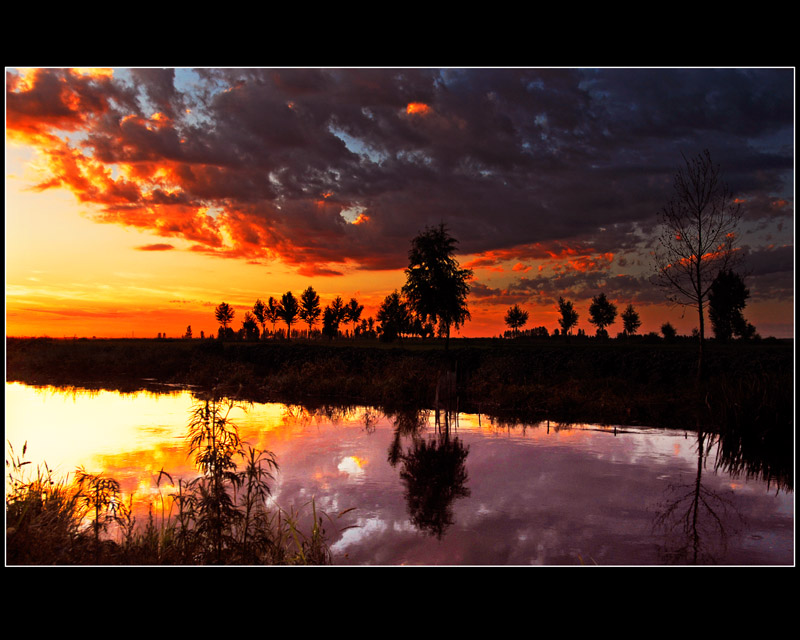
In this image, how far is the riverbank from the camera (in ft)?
62.1

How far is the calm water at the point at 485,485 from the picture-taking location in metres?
8.10

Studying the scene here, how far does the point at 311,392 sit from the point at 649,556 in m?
22.2

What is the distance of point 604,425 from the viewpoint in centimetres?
1866

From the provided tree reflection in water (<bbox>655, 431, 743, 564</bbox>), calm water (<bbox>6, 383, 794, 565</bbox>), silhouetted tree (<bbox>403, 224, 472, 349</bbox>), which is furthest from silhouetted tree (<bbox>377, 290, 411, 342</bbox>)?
tree reflection in water (<bbox>655, 431, 743, 564</bbox>)

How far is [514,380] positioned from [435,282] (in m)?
16.9

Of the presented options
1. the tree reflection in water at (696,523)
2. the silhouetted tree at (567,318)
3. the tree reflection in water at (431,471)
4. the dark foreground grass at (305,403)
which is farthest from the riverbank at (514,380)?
the silhouetted tree at (567,318)

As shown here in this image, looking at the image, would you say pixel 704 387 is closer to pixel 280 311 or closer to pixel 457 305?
pixel 457 305

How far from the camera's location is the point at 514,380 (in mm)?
26328

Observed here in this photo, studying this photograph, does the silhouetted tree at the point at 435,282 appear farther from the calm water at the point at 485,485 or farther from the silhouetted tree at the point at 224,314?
the silhouetted tree at the point at 224,314

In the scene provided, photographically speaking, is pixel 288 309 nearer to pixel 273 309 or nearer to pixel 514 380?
pixel 273 309

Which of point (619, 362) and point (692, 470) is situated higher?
point (619, 362)

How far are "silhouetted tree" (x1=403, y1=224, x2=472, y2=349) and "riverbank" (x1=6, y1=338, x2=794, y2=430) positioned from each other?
9.10 metres

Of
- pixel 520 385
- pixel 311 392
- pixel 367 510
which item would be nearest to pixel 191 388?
pixel 311 392

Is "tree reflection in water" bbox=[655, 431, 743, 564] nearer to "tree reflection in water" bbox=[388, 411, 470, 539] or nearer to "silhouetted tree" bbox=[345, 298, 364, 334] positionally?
"tree reflection in water" bbox=[388, 411, 470, 539]
